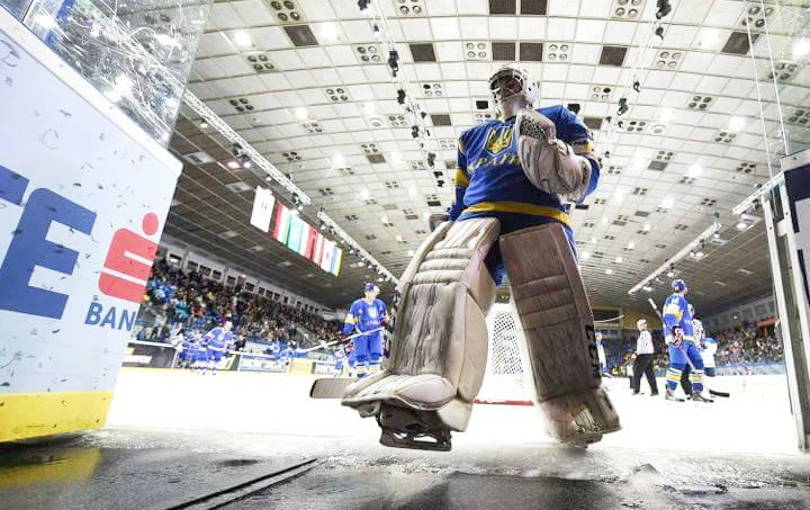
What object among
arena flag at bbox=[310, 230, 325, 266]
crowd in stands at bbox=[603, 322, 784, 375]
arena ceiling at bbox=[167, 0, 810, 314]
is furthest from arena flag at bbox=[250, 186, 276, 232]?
crowd in stands at bbox=[603, 322, 784, 375]

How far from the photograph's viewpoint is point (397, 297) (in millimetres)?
1214

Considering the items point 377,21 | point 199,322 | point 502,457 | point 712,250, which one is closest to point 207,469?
point 502,457

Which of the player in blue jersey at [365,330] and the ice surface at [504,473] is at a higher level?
the player in blue jersey at [365,330]

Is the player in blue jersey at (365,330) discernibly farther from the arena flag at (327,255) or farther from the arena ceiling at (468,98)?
the arena flag at (327,255)

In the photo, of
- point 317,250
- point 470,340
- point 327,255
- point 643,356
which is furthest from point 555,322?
point 327,255

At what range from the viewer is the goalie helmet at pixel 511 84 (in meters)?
1.56

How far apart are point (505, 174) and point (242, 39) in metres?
9.31

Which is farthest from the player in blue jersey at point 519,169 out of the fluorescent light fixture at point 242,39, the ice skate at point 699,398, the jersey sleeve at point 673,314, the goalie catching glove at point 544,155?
the fluorescent light fixture at point 242,39

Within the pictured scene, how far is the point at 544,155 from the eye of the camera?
119 centimetres

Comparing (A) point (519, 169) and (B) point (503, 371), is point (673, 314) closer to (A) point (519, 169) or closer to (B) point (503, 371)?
(B) point (503, 371)

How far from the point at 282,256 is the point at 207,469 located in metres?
21.6

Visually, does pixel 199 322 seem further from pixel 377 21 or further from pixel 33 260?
pixel 33 260

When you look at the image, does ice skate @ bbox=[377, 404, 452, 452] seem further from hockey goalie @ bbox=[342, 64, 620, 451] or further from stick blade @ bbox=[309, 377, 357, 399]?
stick blade @ bbox=[309, 377, 357, 399]

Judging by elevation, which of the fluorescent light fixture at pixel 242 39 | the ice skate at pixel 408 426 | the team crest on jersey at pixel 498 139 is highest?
the fluorescent light fixture at pixel 242 39
